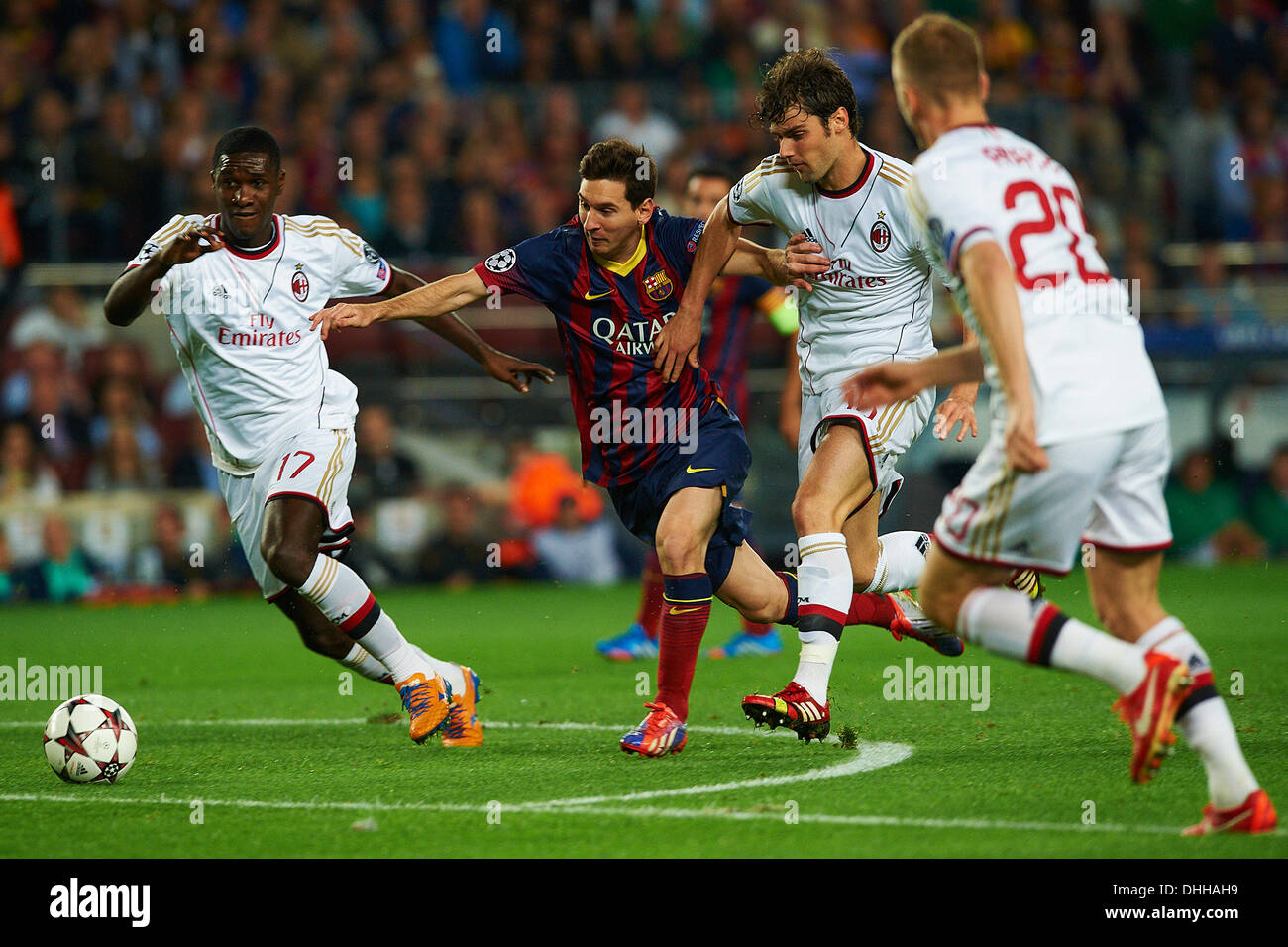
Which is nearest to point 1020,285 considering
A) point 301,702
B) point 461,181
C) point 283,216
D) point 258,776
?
point 258,776

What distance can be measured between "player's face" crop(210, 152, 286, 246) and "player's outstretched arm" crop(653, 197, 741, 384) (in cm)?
174

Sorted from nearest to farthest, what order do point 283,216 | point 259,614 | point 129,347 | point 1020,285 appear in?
point 1020,285 → point 283,216 → point 259,614 → point 129,347

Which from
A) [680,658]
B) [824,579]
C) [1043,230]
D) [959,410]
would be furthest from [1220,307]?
[1043,230]

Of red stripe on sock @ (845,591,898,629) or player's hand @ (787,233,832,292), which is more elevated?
player's hand @ (787,233,832,292)

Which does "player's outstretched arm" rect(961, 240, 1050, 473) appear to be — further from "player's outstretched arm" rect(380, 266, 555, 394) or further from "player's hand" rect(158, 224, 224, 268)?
"player's hand" rect(158, 224, 224, 268)

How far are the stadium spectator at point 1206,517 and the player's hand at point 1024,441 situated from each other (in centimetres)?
1049

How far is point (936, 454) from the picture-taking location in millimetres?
13477

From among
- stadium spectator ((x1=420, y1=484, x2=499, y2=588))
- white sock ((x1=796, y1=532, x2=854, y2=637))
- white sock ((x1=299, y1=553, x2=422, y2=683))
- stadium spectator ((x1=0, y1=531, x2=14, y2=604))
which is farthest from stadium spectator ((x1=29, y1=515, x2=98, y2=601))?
white sock ((x1=796, y1=532, x2=854, y2=637))

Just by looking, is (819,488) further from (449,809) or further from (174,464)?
(174,464)

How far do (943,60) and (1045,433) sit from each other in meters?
1.09

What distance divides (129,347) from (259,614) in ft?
8.79

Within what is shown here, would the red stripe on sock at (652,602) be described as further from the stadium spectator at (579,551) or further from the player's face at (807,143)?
the stadium spectator at (579,551)

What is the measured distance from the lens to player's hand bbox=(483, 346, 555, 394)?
263 inches

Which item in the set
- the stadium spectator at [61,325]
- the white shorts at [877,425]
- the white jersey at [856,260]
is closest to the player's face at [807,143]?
the white jersey at [856,260]
